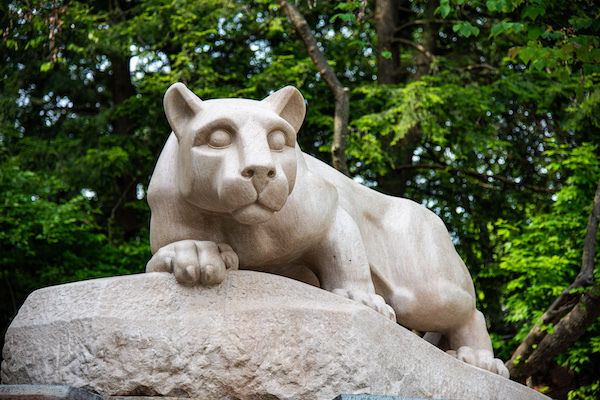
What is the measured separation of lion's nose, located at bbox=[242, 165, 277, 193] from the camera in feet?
11.2

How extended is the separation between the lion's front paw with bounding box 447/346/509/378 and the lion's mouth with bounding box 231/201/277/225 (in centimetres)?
161

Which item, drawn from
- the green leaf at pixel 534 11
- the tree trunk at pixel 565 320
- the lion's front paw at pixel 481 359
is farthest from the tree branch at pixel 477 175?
the lion's front paw at pixel 481 359

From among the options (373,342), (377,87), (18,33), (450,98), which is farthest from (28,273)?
(373,342)

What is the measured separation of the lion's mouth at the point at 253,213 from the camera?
350 centimetres

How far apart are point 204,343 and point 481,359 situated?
1.78 metres

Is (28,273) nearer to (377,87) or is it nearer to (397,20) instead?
(377,87)

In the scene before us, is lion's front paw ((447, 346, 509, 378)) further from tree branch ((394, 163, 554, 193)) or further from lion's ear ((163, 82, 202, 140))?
tree branch ((394, 163, 554, 193))

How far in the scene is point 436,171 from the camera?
12359mm

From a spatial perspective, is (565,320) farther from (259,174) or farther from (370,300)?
(259,174)

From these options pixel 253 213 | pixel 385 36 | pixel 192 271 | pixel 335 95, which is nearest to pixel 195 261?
pixel 192 271

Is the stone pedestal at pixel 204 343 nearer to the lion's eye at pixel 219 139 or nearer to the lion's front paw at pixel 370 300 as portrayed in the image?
the lion's front paw at pixel 370 300

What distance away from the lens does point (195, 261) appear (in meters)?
3.56

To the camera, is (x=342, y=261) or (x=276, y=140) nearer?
(x=276, y=140)

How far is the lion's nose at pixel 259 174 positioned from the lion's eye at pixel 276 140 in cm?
20
